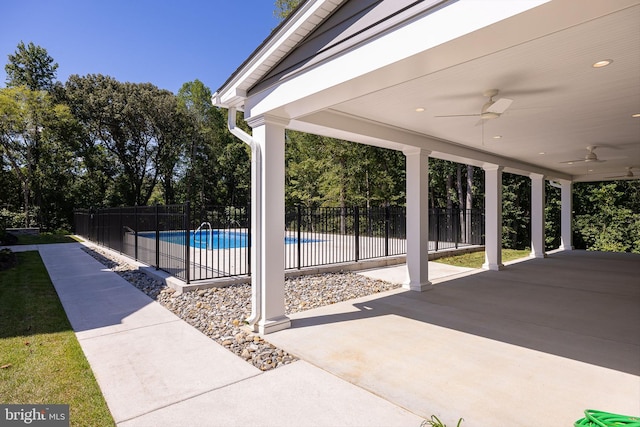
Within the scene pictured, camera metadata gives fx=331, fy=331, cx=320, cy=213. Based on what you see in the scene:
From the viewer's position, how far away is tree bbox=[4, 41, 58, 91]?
60.9 feet

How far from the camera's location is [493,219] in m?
8.50

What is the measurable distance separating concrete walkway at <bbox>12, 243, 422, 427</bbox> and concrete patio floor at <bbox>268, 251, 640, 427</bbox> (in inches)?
10.7

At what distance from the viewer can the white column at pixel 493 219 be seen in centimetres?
842

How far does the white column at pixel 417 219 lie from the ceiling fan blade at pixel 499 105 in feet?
7.42

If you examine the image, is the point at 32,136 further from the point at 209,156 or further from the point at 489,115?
the point at 489,115

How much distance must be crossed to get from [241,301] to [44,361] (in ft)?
8.26

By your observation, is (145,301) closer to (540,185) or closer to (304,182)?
(540,185)

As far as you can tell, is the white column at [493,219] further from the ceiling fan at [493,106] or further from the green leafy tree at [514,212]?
the green leafy tree at [514,212]

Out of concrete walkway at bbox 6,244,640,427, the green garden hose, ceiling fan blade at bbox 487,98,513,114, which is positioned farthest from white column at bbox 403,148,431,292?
the green garden hose

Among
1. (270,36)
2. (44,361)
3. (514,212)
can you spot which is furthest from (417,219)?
(514,212)

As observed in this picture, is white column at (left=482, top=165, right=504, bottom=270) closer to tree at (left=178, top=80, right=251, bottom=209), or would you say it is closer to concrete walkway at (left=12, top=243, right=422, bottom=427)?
concrete walkway at (left=12, top=243, right=422, bottom=427)

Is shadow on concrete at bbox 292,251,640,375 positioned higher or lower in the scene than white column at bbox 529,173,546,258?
lower

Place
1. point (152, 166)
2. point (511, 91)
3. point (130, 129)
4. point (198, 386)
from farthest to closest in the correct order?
point (152, 166) → point (130, 129) → point (511, 91) → point (198, 386)

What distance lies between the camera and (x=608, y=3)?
5.74 feet
